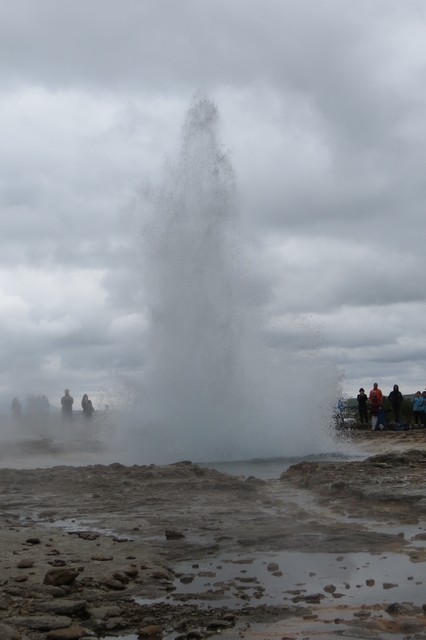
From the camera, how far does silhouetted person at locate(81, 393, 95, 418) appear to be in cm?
3098

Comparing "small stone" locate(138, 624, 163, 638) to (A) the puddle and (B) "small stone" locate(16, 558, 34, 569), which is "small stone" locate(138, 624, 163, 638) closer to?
(A) the puddle

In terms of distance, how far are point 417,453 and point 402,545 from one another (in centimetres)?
717

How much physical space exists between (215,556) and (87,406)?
2452 centimetres

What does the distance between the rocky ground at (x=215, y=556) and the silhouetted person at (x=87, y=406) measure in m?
18.2

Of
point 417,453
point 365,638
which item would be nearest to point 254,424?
point 417,453

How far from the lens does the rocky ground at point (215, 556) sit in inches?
205

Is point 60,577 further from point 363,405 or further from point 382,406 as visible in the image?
point 363,405

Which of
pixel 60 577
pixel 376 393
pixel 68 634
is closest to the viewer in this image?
pixel 68 634

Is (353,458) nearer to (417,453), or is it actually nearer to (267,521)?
(417,453)

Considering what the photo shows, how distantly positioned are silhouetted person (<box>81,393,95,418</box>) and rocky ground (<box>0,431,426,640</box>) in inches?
715

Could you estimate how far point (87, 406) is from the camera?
31.2 m

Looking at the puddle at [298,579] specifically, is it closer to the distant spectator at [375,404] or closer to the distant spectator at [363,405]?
the distant spectator at [375,404]

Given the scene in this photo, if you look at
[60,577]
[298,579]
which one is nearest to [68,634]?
[60,577]

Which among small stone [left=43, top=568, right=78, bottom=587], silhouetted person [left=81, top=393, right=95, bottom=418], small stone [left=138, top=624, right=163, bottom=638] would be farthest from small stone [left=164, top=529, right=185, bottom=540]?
silhouetted person [left=81, top=393, right=95, bottom=418]
